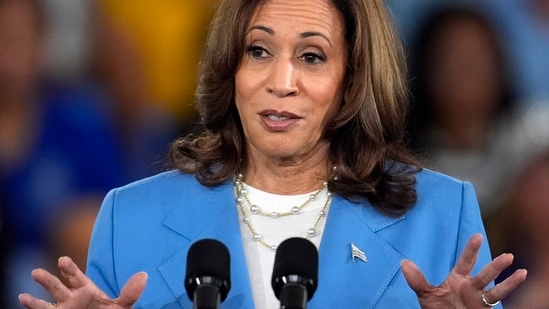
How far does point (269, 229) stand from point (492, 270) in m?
0.57

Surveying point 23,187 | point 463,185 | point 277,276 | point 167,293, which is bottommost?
point 23,187

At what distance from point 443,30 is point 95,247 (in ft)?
4.95

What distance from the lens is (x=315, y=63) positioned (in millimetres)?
2066

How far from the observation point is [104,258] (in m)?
2.04

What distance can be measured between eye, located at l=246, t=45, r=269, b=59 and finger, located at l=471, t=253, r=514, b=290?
2.19ft

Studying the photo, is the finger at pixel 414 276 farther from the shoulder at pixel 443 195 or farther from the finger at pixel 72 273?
the finger at pixel 72 273

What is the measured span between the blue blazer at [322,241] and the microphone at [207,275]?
507mm

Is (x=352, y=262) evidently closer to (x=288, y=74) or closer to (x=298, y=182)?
(x=298, y=182)

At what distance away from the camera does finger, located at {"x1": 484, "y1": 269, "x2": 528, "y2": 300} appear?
162 cm

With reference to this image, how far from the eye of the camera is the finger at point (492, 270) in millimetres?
1632

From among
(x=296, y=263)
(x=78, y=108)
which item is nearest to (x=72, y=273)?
(x=296, y=263)

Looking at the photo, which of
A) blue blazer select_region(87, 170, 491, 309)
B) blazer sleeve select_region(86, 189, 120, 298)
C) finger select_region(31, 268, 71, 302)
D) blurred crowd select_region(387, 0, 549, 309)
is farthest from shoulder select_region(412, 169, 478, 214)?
blurred crowd select_region(387, 0, 549, 309)

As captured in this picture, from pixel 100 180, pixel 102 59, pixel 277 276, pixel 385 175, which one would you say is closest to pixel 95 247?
pixel 385 175

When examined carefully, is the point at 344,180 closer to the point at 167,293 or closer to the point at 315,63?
the point at 315,63
